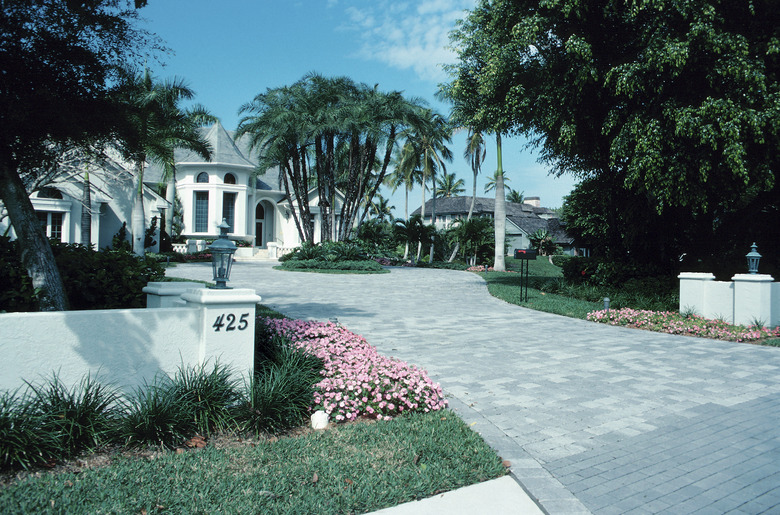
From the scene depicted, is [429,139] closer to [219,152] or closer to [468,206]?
[219,152]

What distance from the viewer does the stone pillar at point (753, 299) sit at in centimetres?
1083

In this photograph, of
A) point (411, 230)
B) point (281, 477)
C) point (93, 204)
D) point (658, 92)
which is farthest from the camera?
point (411, 230)

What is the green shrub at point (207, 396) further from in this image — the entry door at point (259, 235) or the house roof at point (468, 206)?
the house roof at point (468, 206)

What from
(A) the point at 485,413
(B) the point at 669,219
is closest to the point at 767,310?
(B) the point at 669,219

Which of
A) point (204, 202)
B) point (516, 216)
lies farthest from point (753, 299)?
point (516, 216)

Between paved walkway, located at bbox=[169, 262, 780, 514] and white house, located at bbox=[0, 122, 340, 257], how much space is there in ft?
70.1

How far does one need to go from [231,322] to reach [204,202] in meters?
34.2

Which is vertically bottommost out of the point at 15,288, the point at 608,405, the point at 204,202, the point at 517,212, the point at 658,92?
the point at 608,405

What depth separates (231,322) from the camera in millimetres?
4727

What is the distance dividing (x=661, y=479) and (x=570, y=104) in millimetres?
12029

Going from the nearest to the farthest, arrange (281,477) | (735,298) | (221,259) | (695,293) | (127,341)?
(281,477) → (127,341) → (221,259) → (735,298) → (695,293)

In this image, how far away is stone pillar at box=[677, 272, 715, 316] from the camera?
1175 centimetres

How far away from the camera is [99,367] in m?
4.30

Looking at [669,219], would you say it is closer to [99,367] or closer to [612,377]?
[612,377]
